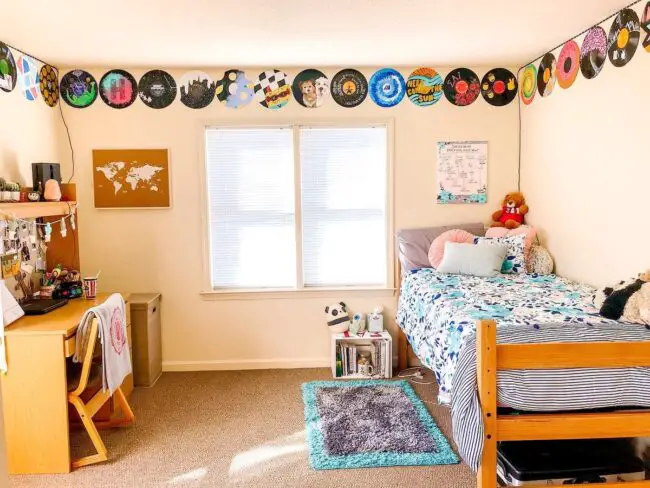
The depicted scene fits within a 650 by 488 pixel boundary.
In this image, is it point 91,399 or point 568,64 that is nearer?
point 91,399

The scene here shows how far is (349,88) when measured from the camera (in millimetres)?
4207

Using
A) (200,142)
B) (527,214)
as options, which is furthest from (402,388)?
(200,142)

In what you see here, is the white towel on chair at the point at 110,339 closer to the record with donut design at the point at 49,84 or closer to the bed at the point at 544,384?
the record with donut design at the point at 49,84

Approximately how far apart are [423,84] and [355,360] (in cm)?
211

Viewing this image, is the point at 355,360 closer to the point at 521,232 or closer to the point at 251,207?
the point at 251,207

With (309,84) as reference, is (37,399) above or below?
below

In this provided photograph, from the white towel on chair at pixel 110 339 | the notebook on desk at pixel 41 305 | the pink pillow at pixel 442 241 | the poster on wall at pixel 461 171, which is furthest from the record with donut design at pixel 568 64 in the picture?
the notebook on desk at pixel 41 305

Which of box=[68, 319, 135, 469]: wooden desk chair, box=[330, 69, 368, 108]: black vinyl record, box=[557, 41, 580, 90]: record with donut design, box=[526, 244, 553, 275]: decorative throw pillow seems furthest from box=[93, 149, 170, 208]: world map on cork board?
box=[557, 41, 580, 90]: record with donut design

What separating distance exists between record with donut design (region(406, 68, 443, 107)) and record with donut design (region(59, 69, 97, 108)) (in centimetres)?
231

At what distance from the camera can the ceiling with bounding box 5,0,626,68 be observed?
2787mm

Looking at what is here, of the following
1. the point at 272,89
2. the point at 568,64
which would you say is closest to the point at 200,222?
the point at 272,89

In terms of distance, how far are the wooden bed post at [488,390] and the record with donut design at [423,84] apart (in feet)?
8.76

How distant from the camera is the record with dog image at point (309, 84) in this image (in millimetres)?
4180

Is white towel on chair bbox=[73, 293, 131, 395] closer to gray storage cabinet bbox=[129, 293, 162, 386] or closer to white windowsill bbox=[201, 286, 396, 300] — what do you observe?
gray storage cabinet bbox=[129, 293, 162, 386]
